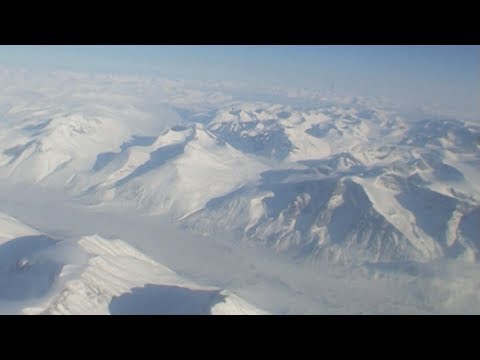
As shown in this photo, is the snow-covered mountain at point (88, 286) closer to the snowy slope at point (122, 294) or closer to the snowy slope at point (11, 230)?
the snowy slope at point (122, 294)

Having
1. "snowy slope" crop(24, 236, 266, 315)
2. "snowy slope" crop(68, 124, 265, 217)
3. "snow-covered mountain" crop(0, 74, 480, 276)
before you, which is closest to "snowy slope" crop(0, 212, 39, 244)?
"snowy slope" crop(24, 236, 266, 315)

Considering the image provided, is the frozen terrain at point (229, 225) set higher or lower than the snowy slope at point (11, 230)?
lower

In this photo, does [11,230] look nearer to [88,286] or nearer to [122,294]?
[88,286]

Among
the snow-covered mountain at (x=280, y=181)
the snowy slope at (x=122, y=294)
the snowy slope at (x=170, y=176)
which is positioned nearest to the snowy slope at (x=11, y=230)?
the snowy slope at (x=122, y=294)

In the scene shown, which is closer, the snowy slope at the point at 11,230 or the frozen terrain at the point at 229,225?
the frozen terrain at the point at 229,225

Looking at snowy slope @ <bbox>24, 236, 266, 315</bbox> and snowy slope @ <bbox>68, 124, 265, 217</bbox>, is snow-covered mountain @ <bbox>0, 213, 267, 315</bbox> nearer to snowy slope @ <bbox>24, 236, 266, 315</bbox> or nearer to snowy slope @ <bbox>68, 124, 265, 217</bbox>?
snowy slope @ <bbox>24, 236, 266, 315</bbox>

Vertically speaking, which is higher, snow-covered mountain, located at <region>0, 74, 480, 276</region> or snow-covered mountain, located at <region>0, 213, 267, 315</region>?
snow-covered mountain, located at <region>0, 213, 267, 315</region>
